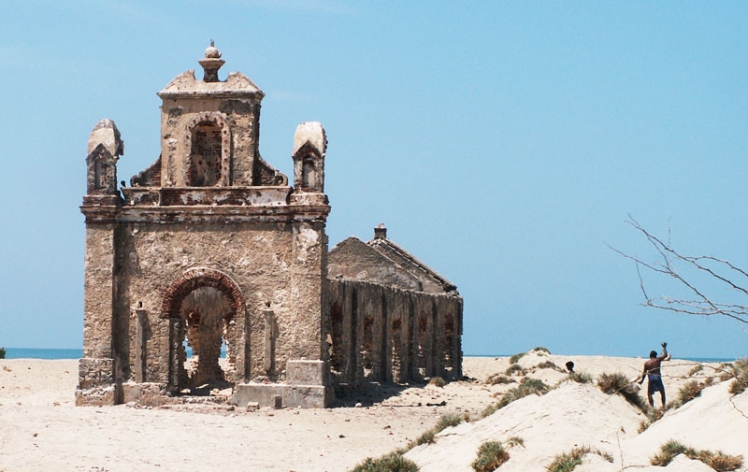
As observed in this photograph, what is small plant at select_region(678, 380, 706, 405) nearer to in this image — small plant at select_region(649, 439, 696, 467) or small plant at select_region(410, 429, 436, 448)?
small plant at select_region(649, 439, 696, 467)

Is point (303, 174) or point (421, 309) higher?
point (303, 174)

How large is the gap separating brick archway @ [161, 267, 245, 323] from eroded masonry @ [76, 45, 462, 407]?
3cm

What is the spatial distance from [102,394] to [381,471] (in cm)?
1122

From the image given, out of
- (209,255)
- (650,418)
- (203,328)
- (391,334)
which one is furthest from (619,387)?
(391,334)

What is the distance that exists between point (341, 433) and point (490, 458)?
712 cm

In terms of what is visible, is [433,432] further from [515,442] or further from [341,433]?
[341,433]

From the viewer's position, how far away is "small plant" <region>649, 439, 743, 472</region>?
11680 millimetres

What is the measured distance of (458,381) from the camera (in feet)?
122

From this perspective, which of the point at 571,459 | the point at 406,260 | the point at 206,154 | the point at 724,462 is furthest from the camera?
the point at 406,260

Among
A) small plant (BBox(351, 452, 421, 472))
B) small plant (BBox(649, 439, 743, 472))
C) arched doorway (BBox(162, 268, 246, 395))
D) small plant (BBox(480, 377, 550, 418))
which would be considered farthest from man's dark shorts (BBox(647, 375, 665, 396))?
arched doorway (BBox(162, 268, 246, 395))

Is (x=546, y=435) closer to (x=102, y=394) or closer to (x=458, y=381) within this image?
(x=102, y=394)

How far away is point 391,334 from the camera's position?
32.4m

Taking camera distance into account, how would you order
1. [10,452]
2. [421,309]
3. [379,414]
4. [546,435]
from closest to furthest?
[546,435]
[10,452]
[379,414]
[421,309]

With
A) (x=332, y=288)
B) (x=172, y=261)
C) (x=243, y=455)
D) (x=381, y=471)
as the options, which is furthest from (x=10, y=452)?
(x=332, y=288)
